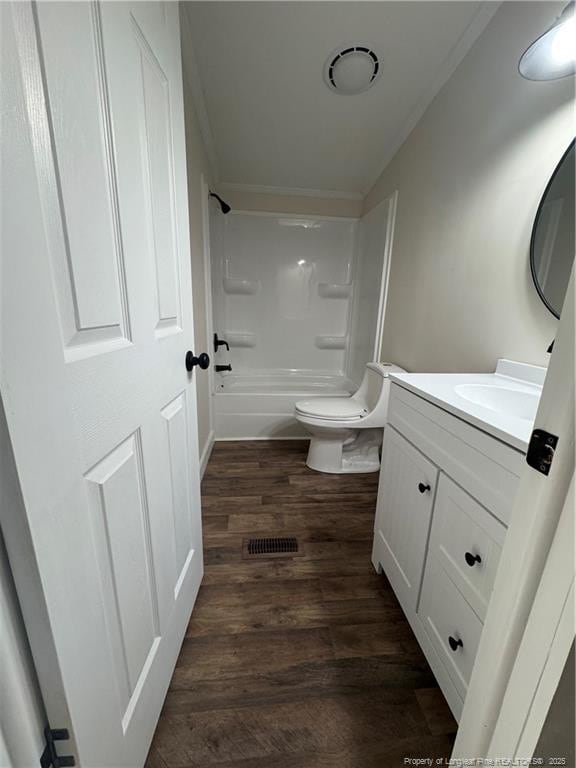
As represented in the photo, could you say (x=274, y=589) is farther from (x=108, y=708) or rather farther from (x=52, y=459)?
(x=52, y=459)

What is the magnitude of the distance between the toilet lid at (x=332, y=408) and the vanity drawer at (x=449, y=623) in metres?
1.10

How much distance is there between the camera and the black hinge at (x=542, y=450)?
1.22 ft

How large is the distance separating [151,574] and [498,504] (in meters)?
0.84

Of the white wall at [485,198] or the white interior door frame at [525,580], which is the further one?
the white wall at [485,198]

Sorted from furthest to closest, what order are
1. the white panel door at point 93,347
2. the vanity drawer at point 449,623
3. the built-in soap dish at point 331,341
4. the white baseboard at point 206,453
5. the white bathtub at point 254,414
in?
the built-in soap dish at point 331,341, the white bathtub at point 254,414, the white baseboard at point 206,453, the vanity drawer at point 449,623, the white panel door at point 93,347

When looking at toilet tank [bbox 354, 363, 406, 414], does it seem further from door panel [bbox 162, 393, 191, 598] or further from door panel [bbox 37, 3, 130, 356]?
door panel [bbox 37, 3, 130, 356]

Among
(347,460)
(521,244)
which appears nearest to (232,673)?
(347,460)

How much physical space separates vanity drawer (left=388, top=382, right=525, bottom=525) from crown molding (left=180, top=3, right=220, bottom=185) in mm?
1852

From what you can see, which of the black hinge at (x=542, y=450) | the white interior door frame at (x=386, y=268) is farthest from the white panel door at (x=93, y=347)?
the white interior door frame at (x=386, y=268)

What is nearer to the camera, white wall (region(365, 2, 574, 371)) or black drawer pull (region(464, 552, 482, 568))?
black drawer pull (region(464, 552, 482, 568))

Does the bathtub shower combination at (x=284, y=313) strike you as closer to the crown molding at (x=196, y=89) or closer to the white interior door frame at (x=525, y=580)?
the crown molding at (x=196, y=89)

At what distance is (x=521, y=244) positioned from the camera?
110cm

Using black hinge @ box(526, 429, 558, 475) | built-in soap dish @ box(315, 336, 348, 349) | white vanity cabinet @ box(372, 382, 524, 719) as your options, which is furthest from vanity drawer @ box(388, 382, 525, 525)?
built-in soap dish @ box(315, 336, 348, 349)

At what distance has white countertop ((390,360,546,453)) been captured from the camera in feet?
2.13
